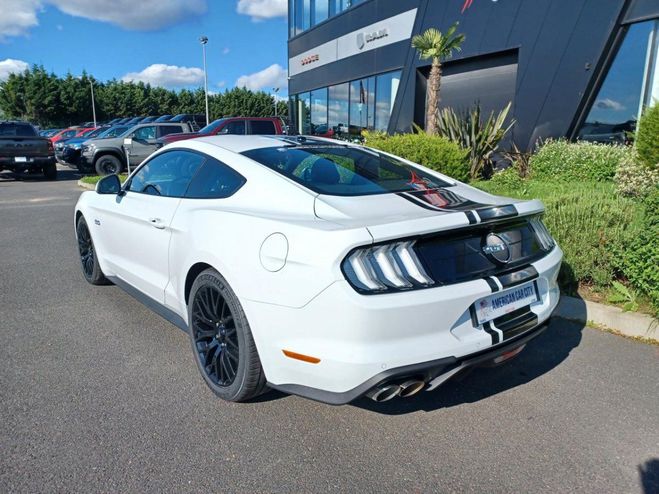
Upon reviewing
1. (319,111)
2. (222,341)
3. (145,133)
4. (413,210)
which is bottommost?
(222,341)

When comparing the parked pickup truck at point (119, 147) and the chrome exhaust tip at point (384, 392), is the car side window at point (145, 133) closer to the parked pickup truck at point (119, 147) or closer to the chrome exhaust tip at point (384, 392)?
the parked pickup truck at point (119, 147)

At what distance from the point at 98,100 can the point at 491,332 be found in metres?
73.1

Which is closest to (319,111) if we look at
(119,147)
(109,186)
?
(119,147)

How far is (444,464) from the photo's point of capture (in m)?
2.45

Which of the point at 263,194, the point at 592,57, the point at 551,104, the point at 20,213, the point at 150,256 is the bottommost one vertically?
the point at 20,213

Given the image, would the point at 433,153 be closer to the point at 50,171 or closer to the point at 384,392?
the point at 384,392

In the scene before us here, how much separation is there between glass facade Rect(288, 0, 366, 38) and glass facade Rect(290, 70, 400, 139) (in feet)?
10.2

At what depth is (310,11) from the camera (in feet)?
80.1

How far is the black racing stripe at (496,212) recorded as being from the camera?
8.53 ft

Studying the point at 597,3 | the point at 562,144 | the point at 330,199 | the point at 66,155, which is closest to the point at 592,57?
the point at 597,3

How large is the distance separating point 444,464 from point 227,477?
1026 millimetres

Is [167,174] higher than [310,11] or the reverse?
the reverse

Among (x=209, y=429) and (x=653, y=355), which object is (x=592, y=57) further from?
(x=209, y=429)

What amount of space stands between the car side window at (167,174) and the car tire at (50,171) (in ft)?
49.9
